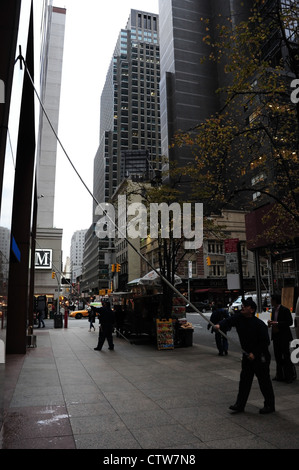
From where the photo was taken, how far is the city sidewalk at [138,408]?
14.9ft

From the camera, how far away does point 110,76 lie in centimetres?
15700

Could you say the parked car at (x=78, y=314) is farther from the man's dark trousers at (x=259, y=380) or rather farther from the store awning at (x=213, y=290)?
the man's dark trousers at (x=259, y=380)

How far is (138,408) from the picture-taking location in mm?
6066

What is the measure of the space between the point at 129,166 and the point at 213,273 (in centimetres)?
7015

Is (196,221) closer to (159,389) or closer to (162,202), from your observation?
(162,202)

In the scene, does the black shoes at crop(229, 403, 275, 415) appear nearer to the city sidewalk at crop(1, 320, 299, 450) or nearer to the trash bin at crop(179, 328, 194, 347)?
the city sidewalk at crop(1, 320, 299, 450)

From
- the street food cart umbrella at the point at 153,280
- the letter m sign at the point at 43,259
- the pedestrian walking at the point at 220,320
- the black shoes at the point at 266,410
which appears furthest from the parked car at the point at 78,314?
the black shoes at the point at 266,410

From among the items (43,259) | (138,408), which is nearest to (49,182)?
(43,259)

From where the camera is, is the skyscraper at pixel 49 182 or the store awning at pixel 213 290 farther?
the store awning at pixel 213 290

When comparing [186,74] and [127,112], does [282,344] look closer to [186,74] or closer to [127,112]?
[186,74]

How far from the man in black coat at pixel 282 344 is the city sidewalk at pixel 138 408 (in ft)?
1.07

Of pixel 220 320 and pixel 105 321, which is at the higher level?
pixel 220 320

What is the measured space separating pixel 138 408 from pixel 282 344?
3990mm
